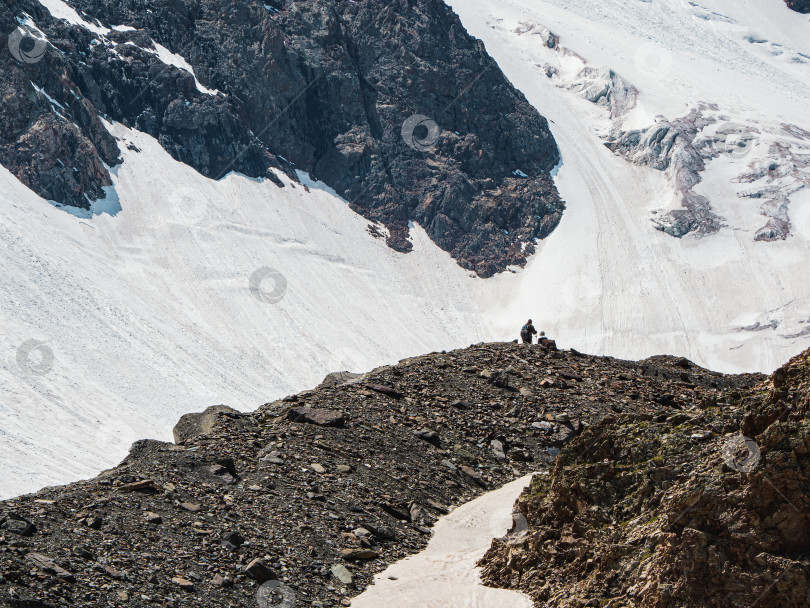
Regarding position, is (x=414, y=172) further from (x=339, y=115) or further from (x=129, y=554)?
(x=129, y=554)

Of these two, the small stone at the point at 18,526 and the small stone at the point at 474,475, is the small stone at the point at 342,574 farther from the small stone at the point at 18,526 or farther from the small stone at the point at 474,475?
the small stone at the point at 474,475

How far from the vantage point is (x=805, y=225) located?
130250mm

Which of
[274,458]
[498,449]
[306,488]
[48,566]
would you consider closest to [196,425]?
[274,458]

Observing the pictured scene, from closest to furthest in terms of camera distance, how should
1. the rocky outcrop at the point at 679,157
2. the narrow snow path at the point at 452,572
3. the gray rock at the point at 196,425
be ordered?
1. the narrow snow path at the point at 452,572
2. the gray rock at the point at 196,425
3. the rocky outcrop at the point at 679,157

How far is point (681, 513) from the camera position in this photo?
14320 mm

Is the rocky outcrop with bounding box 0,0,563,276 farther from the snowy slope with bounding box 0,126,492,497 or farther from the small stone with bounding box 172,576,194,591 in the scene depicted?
the small stone with bounding box 172,576,194,591

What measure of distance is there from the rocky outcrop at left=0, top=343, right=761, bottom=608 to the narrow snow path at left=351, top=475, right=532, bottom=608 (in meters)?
0.40

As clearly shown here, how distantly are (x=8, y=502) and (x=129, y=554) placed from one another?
333 centimetres

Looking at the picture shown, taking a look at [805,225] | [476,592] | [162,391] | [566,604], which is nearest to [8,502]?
[476,592]

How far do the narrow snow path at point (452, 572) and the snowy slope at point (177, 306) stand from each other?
142ft

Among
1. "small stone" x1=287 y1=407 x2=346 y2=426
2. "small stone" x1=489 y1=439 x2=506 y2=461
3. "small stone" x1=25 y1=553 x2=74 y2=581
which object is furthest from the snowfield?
"small stone" x1=25 y1=553 x2=74 y2=581

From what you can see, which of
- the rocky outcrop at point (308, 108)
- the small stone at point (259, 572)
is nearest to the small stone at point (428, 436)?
the small stone at point (259, 572)

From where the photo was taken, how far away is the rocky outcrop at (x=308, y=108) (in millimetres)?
116688

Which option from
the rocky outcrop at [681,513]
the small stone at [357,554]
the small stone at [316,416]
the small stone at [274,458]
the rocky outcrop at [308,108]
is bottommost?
the rocky outcrop at [308,108]
